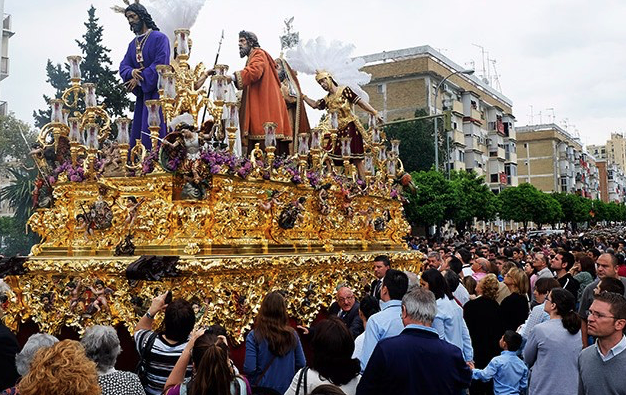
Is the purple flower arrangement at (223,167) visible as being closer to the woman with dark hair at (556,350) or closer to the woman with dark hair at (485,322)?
the woman with dark hair at (485,322)

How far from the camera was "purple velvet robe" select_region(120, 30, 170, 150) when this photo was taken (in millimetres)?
11508

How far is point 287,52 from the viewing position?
15117mm

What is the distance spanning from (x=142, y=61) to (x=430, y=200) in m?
28.3

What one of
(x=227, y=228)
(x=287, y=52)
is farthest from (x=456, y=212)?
(x=227, y=228)

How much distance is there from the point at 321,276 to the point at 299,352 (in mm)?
5091

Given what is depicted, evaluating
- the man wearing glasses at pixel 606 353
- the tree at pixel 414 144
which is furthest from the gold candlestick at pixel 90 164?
the tree at pixel 414 144

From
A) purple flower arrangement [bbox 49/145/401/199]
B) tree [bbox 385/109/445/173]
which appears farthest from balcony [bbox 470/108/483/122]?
purple flower arrangement [bbox 49/145/401/199]

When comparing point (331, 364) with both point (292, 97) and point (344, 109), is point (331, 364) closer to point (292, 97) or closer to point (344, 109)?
point (292, 97)

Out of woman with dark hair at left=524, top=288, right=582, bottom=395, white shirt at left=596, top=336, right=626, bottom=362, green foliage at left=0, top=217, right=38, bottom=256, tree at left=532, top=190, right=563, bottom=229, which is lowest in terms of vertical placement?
woman with dark hair at left=524, top=288, right=582, bottom=395

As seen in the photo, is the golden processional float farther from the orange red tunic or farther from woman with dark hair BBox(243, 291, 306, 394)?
woman with dark hair BBox(243, 291, 306, 394)

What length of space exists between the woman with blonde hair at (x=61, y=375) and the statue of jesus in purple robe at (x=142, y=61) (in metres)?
7.77

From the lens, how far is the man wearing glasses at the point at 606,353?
4.54 m

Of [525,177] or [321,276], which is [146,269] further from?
[525,177]

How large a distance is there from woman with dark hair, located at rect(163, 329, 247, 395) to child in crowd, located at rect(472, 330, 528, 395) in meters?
3.58
